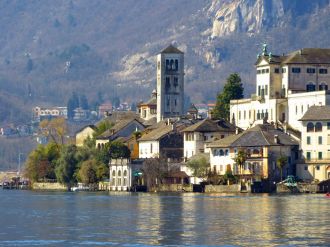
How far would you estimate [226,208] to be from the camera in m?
133

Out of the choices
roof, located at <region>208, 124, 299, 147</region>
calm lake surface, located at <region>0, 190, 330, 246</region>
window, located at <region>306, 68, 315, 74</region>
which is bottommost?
calm lake surface, located at <region>0, 190, 330, 246</region>

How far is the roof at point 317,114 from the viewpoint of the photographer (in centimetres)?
17875

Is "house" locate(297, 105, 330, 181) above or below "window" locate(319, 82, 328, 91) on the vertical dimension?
below

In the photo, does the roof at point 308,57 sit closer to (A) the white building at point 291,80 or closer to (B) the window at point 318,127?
(A) the white building at point 291,80

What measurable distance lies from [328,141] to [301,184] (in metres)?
8.15

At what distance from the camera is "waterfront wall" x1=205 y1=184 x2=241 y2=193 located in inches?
6895

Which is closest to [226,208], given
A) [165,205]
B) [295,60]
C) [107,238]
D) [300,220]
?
[165,205]

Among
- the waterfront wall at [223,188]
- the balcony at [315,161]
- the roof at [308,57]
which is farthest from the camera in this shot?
the roof at [308,57]

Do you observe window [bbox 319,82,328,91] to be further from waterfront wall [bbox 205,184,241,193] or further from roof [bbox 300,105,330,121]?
waterfront wall [bbox 205,184,241,193]

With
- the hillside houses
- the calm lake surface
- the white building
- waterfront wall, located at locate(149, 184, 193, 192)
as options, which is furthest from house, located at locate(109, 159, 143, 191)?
the calm lake surface

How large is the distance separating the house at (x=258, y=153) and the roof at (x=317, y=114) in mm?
3793

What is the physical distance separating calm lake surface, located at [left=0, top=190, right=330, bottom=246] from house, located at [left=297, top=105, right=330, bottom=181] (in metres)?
23.2

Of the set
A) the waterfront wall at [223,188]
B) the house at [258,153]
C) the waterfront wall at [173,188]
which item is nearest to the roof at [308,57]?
the house at [258,153]

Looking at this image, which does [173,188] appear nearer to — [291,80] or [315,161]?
[315,161]
